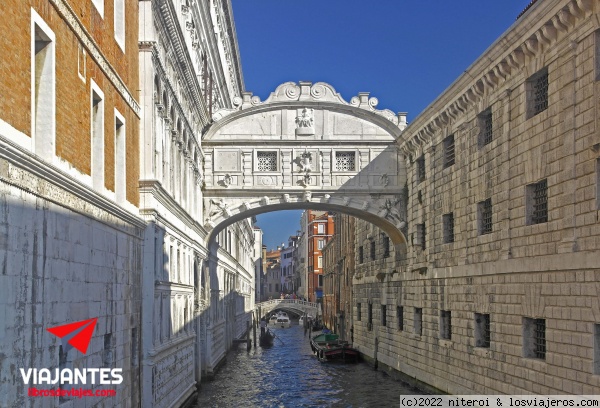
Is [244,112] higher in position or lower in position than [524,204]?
higher

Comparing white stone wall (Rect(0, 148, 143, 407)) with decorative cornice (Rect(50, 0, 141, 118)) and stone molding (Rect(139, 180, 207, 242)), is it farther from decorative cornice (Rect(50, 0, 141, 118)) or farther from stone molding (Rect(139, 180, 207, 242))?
decorative cornice (Rect(50, 0, 141, 118))

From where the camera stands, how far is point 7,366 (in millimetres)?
7078

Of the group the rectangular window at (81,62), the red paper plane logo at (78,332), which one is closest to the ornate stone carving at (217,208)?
the red paper plane logo at (78,332)

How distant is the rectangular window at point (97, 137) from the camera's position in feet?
35.4

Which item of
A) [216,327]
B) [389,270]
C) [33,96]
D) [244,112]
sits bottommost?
[216,327]

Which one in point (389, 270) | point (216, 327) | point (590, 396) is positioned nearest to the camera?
point (590, 396)

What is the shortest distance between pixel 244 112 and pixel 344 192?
13.4 feet

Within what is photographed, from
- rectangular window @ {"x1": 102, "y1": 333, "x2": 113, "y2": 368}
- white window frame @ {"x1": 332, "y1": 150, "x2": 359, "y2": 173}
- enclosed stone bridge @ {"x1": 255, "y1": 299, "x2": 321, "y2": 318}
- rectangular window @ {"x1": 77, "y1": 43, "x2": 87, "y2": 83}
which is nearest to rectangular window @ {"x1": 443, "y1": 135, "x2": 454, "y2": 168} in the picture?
white window frame @ {"x1": 332, "y1": 150, "x2": 359, "y2": 173}

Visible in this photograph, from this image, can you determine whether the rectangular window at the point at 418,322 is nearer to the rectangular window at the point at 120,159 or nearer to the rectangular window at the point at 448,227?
the rectangular window at the point at 448,227

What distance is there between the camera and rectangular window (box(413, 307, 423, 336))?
74.2 ft

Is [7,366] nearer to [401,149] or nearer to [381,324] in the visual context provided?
[401,149]

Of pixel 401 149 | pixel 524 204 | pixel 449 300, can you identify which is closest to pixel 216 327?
pixel 401 149

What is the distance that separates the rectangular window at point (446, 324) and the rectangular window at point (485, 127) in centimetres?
473

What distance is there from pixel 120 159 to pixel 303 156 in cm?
1233
